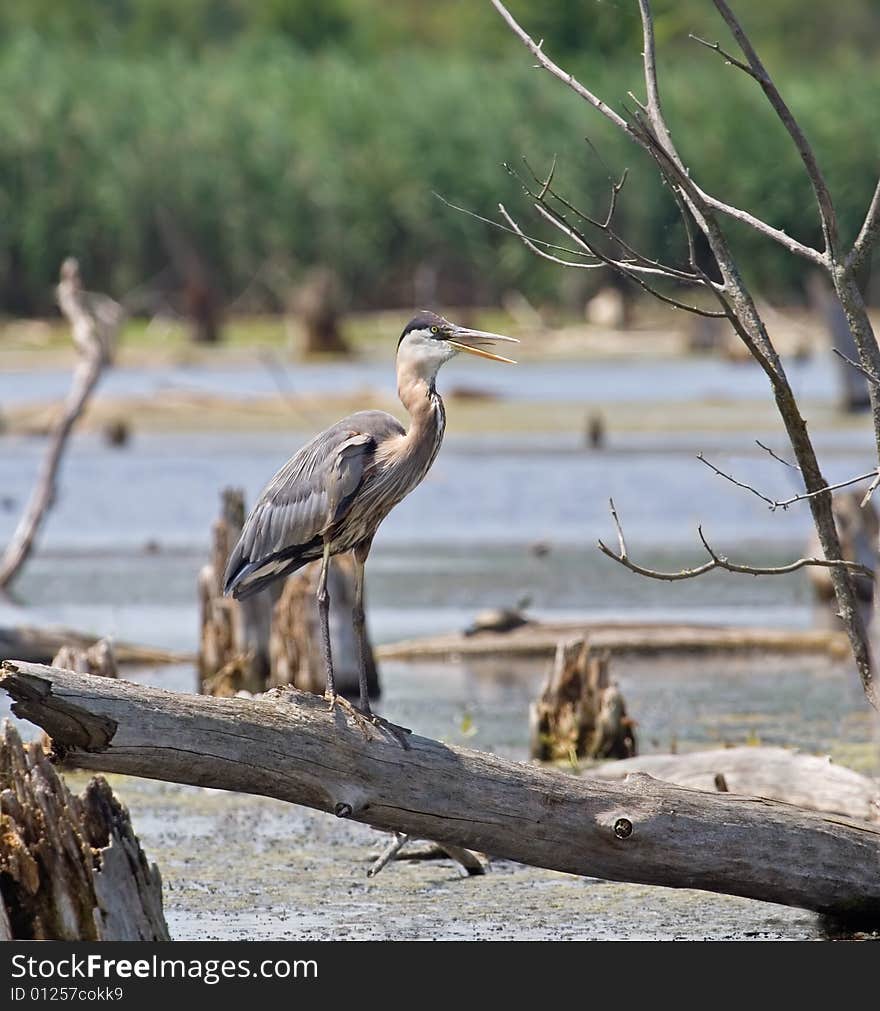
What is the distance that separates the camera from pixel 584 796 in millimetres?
5980

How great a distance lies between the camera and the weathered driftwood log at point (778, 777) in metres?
7.30

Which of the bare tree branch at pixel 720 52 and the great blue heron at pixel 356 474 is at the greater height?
the bare tree branch at pixel 720 52

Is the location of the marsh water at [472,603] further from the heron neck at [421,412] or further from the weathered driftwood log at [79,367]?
the heron neck at [421,412]

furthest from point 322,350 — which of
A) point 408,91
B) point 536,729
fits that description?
point 536,729

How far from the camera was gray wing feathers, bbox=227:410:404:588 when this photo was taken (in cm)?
641

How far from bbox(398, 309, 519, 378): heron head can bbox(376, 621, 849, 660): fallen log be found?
17.2 feet

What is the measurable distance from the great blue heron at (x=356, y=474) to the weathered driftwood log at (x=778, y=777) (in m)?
1.45

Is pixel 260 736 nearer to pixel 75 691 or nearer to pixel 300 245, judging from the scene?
pixel 75 691

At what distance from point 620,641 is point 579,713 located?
2.79 metres

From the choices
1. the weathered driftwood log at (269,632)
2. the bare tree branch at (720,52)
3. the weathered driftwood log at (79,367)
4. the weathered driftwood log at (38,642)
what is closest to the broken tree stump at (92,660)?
the weathered driftwood log at (38,642)

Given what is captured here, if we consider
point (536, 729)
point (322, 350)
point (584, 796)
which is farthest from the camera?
point (322, 350)

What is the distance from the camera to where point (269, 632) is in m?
10.6
